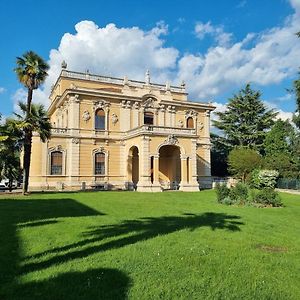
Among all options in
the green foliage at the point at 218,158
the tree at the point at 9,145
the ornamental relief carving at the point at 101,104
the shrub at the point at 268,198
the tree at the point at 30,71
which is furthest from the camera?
the green foliage at the point at 218,158

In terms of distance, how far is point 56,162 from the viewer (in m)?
32.4

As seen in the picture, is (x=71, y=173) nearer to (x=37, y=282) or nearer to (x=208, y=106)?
(x=208, y=106)

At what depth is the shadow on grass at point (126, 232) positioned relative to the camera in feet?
22.0

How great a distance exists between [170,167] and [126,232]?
26948 millimetres

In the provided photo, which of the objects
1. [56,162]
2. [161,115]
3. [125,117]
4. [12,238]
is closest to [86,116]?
[125,117]

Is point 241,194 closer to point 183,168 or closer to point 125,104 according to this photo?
point 183,168

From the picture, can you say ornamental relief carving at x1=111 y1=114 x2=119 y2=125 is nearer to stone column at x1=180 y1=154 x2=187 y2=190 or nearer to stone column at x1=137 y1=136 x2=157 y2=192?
stone column at x1=137 y1=136 x2=157 y2=192

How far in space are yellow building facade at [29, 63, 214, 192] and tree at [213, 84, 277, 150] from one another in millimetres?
12864

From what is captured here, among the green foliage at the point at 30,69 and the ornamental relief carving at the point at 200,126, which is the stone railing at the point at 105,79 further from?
A: the green foliage at the point at 30,69

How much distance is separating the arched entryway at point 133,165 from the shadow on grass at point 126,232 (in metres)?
21.6

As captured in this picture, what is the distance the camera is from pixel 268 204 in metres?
18.2

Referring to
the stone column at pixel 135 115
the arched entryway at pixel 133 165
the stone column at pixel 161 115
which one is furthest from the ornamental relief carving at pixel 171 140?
the stone column at pixel 161 115

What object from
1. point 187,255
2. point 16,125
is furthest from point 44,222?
point 16,125

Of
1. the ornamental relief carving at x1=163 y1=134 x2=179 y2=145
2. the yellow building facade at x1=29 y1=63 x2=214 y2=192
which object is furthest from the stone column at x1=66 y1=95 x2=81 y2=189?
the ornamental relief carving at x1=163 y1=134 x2=179 y2=145
